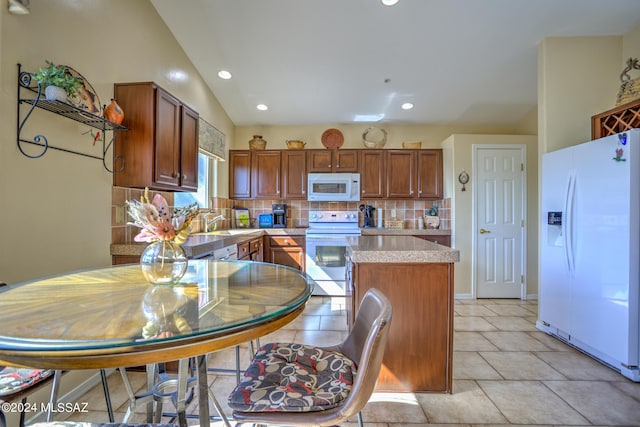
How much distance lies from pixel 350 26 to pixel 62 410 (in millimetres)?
3594

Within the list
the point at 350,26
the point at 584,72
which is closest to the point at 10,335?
the point at 350,26

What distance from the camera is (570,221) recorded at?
97.7 inches

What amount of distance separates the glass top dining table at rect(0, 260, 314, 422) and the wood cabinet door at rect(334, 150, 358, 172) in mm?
3353

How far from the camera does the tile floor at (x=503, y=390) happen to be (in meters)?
1.68

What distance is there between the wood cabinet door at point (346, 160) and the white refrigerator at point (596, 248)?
2315 millimetres

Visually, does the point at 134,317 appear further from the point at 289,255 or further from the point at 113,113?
the point at 289,255

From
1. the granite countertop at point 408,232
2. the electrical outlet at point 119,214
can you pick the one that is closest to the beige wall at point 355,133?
the granite countertop at point 408,232

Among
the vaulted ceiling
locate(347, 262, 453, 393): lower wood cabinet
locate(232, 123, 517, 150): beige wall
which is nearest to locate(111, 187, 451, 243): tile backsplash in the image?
locate(232, 123, 517, 150): beige wall

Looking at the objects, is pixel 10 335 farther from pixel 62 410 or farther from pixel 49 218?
pixel 62 410

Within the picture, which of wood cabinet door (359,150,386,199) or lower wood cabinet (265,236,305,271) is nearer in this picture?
lower wood cabinet (265,236,305,271)

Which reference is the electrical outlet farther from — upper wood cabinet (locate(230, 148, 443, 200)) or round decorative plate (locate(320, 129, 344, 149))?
round decorative plate (locate(320, 129, 344, 149))

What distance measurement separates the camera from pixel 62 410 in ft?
5.62

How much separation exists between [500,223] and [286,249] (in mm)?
2932

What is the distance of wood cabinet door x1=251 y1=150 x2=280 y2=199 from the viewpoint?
4.54m
